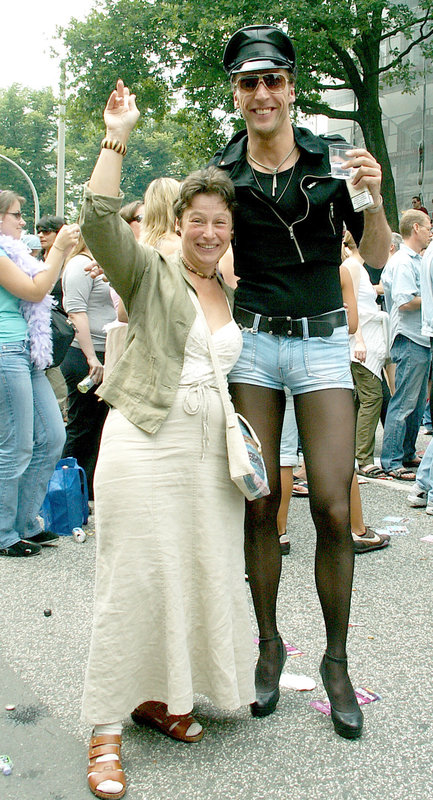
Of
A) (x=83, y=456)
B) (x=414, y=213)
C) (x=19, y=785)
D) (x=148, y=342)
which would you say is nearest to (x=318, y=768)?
(x=19, y=785)

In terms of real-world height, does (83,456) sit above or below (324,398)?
below

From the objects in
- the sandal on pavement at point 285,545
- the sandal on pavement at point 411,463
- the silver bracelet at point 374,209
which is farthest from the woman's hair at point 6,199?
the sandal on pavement at point 411,463

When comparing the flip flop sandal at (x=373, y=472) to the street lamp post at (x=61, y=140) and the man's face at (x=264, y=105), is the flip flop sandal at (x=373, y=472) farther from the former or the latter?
the street lamp post at (x=61, y=140)

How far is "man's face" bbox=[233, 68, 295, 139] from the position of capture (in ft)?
8.63

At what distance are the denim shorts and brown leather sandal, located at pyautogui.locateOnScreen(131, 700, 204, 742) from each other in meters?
1.13

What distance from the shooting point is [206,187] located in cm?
258

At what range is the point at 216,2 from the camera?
1683cm

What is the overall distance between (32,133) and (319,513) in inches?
2451

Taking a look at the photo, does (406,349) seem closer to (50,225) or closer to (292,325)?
(50,225)

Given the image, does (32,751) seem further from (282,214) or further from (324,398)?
(282,214)

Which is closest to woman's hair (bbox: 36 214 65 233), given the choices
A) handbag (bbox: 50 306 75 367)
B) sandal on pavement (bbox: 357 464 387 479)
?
handbag (bbox: 50 306 75 367)

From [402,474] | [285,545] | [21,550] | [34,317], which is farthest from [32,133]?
[285,545]

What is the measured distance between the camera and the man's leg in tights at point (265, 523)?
277 centimetres

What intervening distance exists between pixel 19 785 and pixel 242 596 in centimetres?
88
